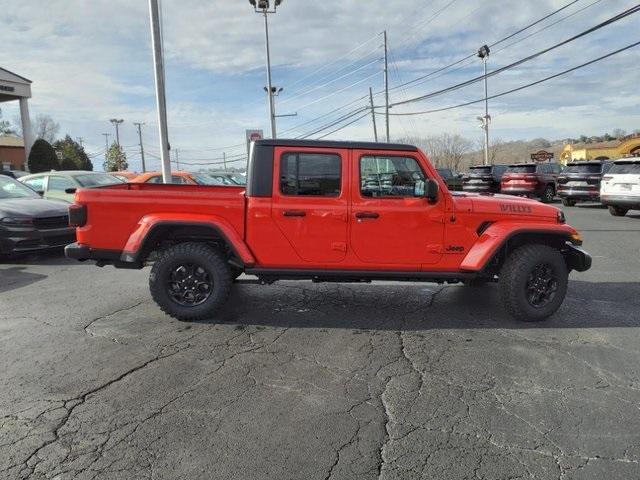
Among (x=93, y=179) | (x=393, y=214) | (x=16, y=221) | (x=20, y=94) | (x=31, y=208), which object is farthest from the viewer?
(x=20, y=94)

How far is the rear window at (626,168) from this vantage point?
14.2 metres

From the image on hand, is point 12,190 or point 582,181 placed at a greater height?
point 12,190

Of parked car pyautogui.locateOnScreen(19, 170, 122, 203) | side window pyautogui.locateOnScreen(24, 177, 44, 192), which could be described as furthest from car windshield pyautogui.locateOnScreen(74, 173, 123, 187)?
side window pyautogui.locateOnScreen(24, 177, 44, 192)

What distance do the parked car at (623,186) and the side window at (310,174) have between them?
485 inches

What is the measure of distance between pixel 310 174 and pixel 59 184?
895 centimetres

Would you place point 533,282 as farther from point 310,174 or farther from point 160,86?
point 160,86

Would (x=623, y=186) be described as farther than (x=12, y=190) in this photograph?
Yes

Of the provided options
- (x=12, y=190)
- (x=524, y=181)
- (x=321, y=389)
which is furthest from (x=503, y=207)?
(x=524, y=181)

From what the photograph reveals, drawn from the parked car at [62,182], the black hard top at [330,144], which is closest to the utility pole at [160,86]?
Result: the parked car at [62,182]

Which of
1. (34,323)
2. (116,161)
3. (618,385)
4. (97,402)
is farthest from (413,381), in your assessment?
(116,161)

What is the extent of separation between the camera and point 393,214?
16.9ft

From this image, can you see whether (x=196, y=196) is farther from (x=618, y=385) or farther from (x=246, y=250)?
(x=618, y=385)

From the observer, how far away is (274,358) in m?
4.39

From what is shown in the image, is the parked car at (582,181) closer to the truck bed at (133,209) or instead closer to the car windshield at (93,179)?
the car windshield at (93,179)
